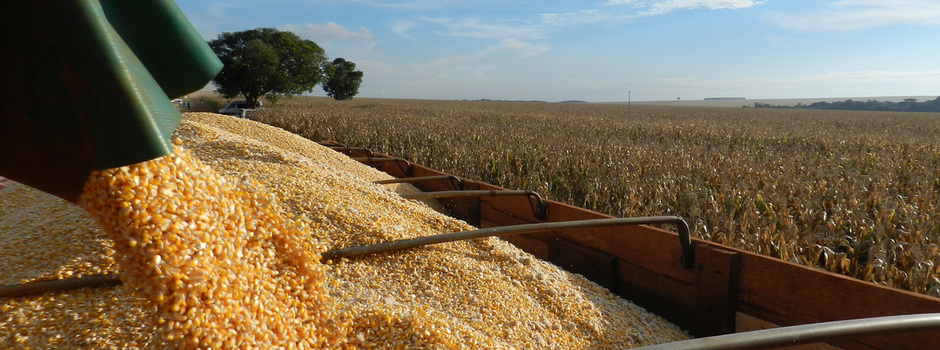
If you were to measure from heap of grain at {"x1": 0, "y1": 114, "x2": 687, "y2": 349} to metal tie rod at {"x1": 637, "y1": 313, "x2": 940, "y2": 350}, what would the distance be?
0.93 metres

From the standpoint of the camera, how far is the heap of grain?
50.5 inches

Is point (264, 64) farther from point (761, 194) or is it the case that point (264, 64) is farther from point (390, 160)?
point (761, 194)

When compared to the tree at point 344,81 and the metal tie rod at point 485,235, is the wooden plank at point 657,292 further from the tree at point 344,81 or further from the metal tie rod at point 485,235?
the tree at point 344,81

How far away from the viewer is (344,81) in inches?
2173

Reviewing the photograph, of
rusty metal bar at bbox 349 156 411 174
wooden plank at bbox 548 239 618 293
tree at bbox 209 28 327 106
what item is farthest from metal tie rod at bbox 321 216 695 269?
tree at bbox 209 28 327 106

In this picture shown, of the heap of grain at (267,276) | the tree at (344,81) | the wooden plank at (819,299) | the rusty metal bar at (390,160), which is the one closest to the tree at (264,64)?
the tree at (344,81)

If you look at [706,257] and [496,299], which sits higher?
[706,257]

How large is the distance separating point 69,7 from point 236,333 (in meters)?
0.84

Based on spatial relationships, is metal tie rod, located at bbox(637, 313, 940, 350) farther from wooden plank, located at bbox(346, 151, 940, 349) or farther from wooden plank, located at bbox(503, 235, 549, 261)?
wooden plank, located at bbox(503, 235, 549, 261)

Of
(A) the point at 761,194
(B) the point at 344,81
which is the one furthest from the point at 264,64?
(A) the point at 761,194

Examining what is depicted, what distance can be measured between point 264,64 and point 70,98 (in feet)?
107

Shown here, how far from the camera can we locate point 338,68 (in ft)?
181

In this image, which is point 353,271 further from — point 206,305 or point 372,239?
point 206,305

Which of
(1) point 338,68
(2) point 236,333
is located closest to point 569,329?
(2) point 236,333
